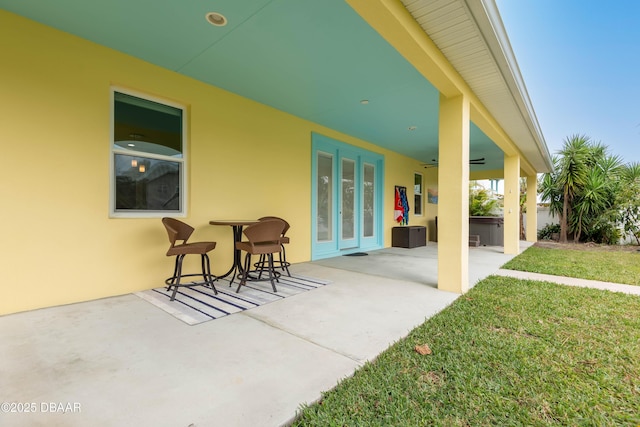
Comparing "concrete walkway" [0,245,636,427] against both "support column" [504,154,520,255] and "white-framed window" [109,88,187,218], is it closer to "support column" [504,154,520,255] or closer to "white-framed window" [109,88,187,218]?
"white-framed window" [109,88,187,218]

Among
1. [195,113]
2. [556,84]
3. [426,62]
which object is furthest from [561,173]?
[195,113]

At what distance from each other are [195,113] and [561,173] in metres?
11.6

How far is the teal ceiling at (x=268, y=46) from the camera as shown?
2498mm

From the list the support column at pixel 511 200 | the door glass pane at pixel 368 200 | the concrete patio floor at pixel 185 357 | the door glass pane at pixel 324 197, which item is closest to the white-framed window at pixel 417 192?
the door glass pane at pixel 368 200

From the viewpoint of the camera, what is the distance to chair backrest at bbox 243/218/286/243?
3.29m

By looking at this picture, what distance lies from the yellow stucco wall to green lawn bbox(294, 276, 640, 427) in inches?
119

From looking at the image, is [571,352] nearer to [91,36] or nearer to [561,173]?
[91,36]

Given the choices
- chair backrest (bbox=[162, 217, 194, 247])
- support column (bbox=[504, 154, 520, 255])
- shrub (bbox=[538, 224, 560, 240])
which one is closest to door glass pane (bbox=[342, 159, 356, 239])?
support column (bbox=[504, 154, 520, 255])

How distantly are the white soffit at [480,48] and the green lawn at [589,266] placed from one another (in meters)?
2.60

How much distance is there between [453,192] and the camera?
137 inches

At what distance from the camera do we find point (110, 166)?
10.4 feet

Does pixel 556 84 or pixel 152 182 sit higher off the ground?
pixel 556 84

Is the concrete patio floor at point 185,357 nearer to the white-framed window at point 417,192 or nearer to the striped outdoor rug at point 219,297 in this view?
the striped outdoor rug at point 219,297

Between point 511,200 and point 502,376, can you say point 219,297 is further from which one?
point 511,200
